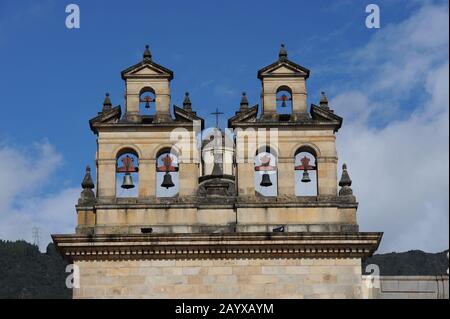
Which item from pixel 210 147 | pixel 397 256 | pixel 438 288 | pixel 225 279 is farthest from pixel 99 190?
pixel 397 256

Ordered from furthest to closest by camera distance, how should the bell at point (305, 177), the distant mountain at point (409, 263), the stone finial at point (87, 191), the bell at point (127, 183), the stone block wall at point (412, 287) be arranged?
the distant mountain at point (409, 263)
the bell at point (305, 177)
the bell at point (127, 183)
the stone finial at point (87, 191)
the stone block wall at point (412, 287)

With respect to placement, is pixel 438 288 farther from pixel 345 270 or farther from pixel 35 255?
pixel 35 255

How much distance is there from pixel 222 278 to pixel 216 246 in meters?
0.87

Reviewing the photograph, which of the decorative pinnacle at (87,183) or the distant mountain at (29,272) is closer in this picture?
the decorative pinnacle at (87,183)

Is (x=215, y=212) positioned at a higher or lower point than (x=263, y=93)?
lower

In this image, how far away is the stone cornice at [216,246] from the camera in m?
28.1

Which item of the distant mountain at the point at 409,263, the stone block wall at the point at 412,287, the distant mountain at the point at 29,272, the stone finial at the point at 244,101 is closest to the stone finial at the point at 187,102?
the stone finial at the point at 244,101

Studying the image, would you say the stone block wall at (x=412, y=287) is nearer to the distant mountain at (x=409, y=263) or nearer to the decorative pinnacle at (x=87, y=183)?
A: the decorative pinnacle at (x=87, y=183)

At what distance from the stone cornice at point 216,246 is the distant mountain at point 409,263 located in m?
36.3

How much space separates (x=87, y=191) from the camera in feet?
96.7

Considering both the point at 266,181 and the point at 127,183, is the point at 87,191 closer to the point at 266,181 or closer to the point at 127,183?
the point at 127,183
